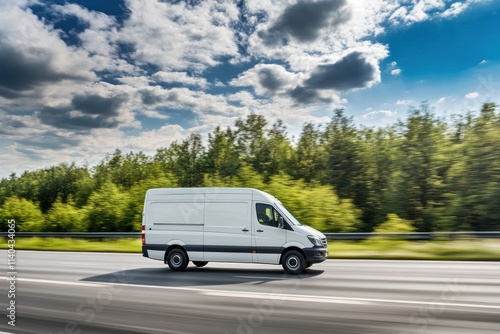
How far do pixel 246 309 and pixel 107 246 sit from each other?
59.8ft

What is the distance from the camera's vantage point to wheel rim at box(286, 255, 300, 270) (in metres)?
11.5

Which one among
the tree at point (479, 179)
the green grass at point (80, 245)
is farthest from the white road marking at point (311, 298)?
the tree at point (479, 179)

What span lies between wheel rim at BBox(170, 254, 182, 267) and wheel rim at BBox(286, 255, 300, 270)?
329 centimetres

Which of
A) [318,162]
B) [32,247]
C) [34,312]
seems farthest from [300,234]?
[318,162]

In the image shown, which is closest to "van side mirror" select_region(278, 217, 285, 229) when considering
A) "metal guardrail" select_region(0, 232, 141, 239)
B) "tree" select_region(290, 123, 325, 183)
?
"metal guardrail" select_region(0, 232, 141, 239)

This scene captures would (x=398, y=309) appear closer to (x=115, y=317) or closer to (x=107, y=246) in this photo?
(x=115, y=317)

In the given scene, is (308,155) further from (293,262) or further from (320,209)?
(293,262)

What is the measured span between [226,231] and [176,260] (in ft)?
5.97

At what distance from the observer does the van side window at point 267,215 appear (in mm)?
11961

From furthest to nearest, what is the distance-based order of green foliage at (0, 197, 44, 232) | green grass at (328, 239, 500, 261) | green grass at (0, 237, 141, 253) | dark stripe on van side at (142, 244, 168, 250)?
green foliage at (0, 197, 44, 232) < green grass at (0, 237, 141, 253) < green grass at (328, 239, 500, 261) < dark stripe on van side at (142, 244, 168, 250)

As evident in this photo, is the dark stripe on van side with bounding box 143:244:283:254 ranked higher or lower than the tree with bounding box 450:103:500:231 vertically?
lower

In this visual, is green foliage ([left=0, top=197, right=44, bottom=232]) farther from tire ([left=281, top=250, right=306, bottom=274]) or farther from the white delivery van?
tire ([left=281, top=250, right=306, bottom=274])

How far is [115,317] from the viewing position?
696 cm

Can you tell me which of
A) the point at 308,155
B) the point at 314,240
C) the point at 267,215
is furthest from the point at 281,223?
the point at 308,155
